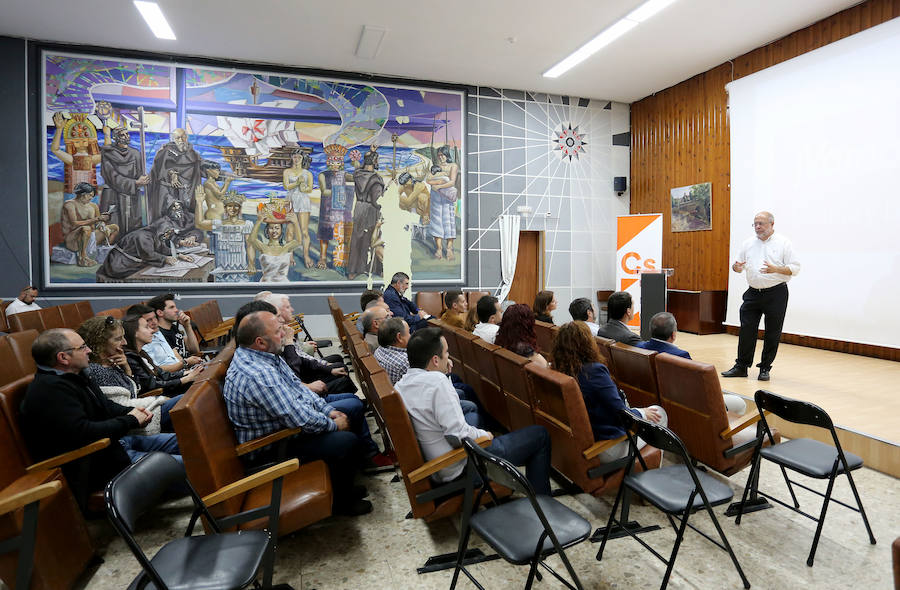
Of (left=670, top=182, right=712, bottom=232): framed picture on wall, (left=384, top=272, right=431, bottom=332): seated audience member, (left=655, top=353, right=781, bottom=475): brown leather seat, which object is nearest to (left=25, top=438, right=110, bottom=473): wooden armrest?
(left=655, top=353, right=781, bottom=475): brown leather seat

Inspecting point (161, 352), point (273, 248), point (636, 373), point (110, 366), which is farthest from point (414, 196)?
point (110, 366)

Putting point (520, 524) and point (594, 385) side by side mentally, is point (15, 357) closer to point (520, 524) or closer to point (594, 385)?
point (520, 524)

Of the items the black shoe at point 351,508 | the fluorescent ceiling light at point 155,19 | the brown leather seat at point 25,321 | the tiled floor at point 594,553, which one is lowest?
A: the tiled floor at point 594,553

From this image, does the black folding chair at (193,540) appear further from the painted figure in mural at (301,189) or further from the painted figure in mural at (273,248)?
the painted figure in mural at (301,189)

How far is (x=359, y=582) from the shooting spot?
211cm

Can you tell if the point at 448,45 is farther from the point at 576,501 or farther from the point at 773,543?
the point at 773,543

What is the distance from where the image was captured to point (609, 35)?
7.04m

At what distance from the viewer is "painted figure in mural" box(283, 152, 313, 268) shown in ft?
26.3

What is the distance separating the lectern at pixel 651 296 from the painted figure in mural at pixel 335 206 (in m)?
4.78

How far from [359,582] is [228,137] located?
737cm

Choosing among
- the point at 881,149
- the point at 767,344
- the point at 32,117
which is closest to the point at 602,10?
the point at 881,149

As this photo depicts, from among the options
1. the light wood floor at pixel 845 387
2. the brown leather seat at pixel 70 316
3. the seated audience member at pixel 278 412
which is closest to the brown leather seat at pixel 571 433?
the seated audience member at pixel 278 412

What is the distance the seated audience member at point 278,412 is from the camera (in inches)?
90.4

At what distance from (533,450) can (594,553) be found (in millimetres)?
516
